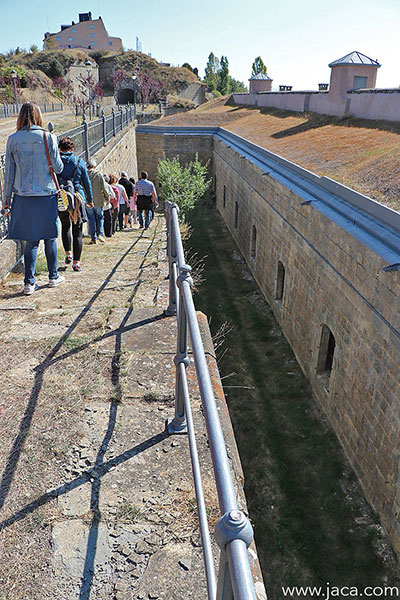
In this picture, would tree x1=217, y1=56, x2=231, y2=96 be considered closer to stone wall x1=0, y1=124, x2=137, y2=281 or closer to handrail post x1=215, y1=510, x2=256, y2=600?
stone wall x1=0, y1=124, x2=137, y2=281

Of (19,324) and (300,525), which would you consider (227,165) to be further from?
(19,324)

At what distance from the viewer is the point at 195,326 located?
6.43ft

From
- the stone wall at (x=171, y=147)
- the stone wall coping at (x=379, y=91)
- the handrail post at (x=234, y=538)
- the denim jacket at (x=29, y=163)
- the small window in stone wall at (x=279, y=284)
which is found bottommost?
the small window in stone wall at (x=279, y=284)

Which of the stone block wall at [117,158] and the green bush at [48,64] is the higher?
the green bush at [48,64]

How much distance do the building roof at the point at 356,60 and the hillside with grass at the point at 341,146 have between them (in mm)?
1998

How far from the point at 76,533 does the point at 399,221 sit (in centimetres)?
621

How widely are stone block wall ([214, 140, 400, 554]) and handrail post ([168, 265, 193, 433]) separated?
4.19m

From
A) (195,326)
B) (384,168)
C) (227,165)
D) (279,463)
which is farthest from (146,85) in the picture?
(195,326)

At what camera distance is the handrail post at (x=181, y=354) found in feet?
8.43

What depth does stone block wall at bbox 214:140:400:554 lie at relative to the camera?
6.32m

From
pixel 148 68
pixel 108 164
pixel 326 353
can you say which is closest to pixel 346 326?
pixel 326 353

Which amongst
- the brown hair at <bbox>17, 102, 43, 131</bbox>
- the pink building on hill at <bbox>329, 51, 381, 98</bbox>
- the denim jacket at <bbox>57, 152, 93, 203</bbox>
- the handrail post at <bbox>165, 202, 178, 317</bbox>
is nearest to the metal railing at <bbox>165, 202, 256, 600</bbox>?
the handrail post at <bbox>165, 202, 178, 317</bbox>

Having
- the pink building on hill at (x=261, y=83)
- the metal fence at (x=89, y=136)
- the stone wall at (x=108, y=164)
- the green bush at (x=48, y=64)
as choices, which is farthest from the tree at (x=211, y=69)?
the metal fence at (x=89, y=136)

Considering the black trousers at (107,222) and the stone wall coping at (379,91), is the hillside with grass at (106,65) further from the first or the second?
the black trousers at (107,222)
